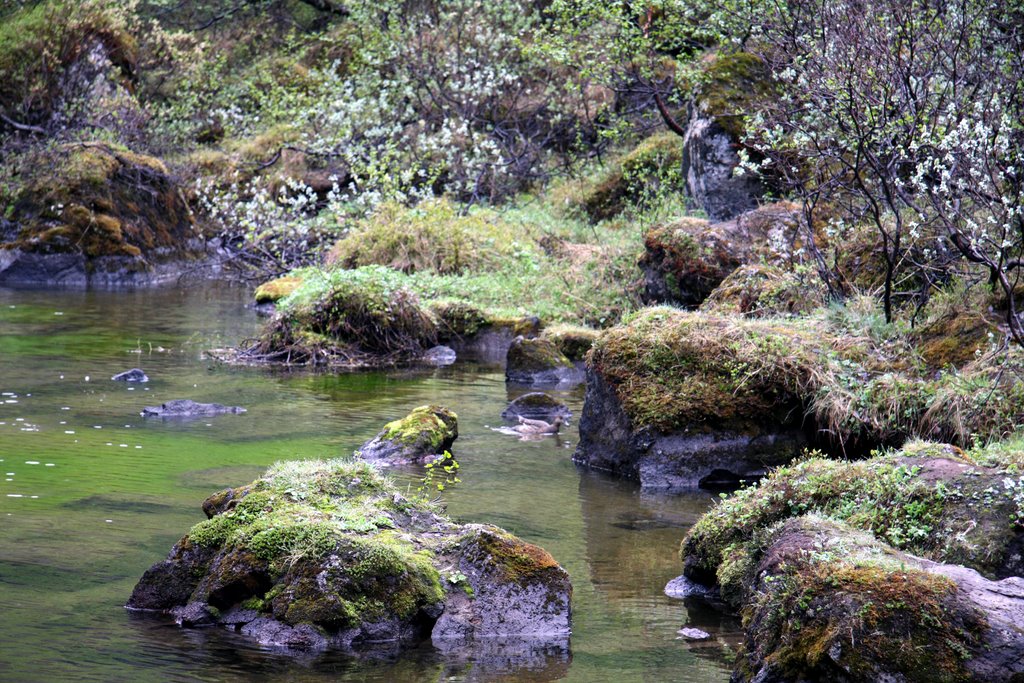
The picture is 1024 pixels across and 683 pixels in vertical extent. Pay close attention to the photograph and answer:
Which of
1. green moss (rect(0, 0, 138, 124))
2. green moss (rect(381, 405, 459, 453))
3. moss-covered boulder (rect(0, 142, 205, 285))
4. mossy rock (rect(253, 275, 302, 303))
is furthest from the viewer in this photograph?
green moss (rect(0, 0, 138, 124))

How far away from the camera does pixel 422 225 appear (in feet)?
70.5

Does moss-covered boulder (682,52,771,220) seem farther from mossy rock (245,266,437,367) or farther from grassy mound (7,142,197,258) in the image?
grassy mound (7,142,197,258)

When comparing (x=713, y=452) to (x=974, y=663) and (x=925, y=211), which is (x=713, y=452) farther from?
(x=974, y=663)

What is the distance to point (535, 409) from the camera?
1355 centimetres

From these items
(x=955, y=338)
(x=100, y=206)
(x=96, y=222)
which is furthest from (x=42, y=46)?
(x=955, y=338)

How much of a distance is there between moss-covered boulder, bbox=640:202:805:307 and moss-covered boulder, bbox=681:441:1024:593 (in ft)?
27.2

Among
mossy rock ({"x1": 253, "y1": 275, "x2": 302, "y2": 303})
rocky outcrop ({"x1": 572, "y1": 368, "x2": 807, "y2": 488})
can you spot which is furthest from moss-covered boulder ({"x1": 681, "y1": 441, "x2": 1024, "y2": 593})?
mossy rock ({"x1": 253, "y1": 275, "x2": 302, "y2": 303})

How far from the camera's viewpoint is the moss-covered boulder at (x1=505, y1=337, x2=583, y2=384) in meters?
16.2

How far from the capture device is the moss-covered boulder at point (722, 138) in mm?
18906

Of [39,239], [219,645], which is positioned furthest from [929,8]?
[39,239]

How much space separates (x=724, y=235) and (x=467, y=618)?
36.2 feet

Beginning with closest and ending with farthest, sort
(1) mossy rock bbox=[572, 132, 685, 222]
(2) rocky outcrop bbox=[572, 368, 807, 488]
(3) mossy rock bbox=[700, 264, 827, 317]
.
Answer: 1. (2) rocky outcrop bbox=[572, 368, 807, 488]
2. (3) mossy rock bbox=[700, 264, 827, 317]
3. (1) mossy rock bbox=[572, 132, 685, 222]

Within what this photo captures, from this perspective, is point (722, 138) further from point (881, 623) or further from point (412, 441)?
point (881, 623)

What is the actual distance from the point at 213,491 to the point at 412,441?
85.2 inches
